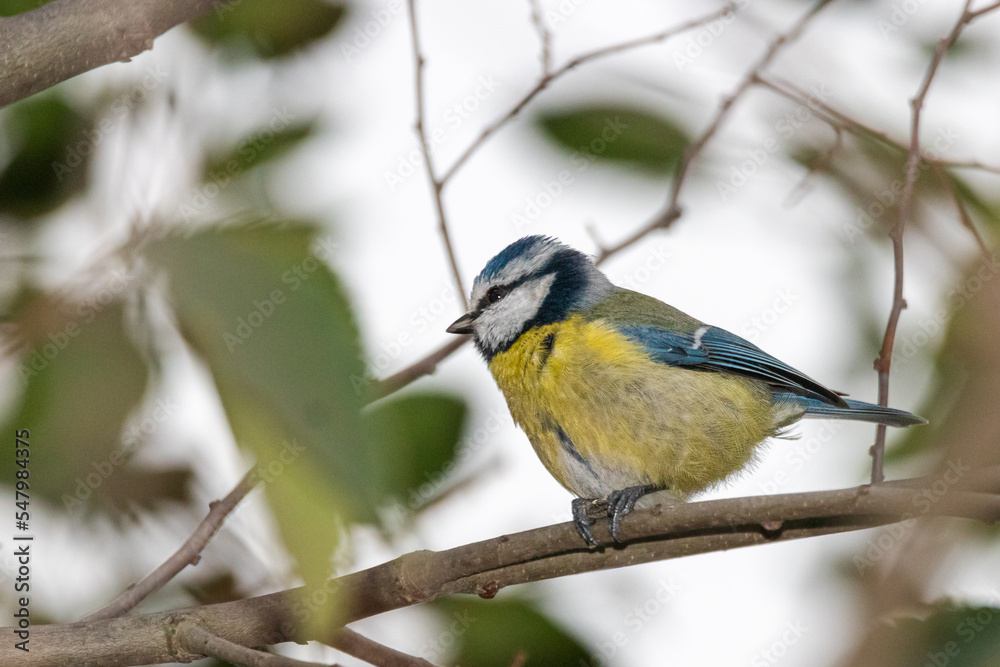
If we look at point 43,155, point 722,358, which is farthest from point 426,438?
point 722,358

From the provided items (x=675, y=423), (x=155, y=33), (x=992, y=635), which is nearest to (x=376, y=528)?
(x=155, y=33)

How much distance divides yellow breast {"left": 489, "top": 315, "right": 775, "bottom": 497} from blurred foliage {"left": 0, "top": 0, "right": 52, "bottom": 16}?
1.61 meters

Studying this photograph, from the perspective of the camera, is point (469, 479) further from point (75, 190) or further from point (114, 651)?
point (75, 190)

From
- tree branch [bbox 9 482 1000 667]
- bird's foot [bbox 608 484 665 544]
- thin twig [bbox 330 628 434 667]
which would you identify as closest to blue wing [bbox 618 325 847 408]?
bird's foot [bbox 608 484 665 544]

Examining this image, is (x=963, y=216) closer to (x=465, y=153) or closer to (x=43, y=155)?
(x=465, y=153)

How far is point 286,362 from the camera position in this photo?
806 mm

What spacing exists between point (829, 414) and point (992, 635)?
1432 mm

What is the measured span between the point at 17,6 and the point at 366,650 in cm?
143

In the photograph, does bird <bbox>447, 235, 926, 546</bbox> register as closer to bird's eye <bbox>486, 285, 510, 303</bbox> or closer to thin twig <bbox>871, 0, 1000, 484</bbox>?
bird's eye <bbox>486, 285, 510, 303</bbox>

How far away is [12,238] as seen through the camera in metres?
1.90

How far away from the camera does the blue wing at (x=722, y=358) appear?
2.82 meters

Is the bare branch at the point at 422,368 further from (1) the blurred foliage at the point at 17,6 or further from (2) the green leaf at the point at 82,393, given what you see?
(1) the blurred foliage at the point at 17,6

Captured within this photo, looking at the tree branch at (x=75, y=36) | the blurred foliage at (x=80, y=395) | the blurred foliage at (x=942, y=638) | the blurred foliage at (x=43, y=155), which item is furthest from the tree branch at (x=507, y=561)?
the blurred foliage at (x=43, y=155)

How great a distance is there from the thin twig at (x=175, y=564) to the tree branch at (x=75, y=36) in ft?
2.66
